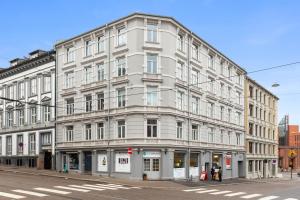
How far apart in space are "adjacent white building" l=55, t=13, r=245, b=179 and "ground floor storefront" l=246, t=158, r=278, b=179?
16121 mm

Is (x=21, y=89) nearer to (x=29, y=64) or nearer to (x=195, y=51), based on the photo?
(x=29, y=64)

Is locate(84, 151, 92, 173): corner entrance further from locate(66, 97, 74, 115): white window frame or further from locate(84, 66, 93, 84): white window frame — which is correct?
locate(84, 66, 93, 84): white window frame

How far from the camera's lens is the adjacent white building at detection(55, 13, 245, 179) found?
41375 mm

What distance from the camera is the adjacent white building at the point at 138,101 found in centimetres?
4138

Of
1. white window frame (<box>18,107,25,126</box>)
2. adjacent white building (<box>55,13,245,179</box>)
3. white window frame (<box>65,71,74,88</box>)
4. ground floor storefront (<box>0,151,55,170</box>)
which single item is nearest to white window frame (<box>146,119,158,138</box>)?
adjacent white building (<box>55,13,245,179</box>)

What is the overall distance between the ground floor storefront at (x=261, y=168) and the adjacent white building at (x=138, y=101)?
1612 centimetres

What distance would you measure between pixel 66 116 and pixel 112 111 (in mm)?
8062

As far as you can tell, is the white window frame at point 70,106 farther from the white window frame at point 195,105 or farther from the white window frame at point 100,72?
the white window frame at point 195,105

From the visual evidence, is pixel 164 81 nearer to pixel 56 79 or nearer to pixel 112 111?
pixel 112 111

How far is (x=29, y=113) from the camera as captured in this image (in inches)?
2173

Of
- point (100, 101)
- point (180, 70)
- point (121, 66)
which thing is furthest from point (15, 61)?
point (180, 70)

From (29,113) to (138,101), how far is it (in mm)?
20608

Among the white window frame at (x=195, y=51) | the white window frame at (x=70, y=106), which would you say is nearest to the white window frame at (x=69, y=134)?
the white window frame at (x=70, y=106)

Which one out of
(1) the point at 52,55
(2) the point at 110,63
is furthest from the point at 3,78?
(2) the point at 110,63
